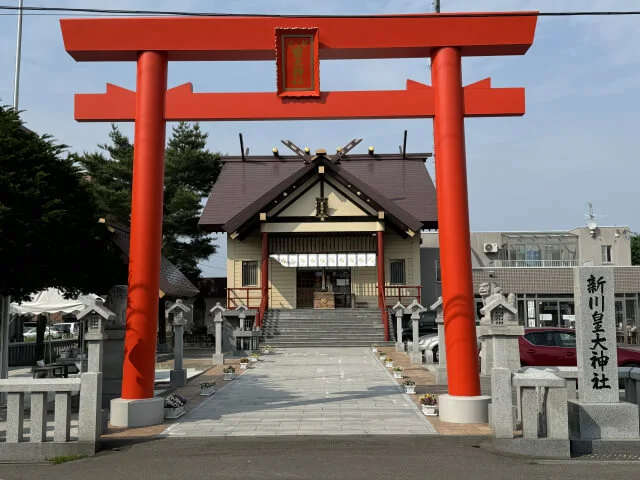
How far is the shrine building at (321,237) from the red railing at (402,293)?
0.05 metres

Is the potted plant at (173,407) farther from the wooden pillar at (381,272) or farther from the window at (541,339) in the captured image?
the wooden pillar at (381,272)

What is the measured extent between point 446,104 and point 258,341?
1608 cm

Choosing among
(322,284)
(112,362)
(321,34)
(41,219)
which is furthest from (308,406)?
(322,284)

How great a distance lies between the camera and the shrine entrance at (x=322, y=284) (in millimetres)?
29359

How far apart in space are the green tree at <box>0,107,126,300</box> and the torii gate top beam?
2106 mm

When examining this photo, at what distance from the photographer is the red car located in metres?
13.9

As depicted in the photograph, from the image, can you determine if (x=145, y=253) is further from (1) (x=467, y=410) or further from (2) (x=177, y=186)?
→ (2) (x=177, y=186)

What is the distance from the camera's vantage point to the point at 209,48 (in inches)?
379

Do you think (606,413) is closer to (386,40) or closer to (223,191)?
(386,40)

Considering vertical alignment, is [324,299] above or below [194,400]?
above

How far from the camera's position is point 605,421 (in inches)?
295

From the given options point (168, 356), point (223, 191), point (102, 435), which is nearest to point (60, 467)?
point (102, 435)

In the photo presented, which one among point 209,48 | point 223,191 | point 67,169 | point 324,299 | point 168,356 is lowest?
point 168,356

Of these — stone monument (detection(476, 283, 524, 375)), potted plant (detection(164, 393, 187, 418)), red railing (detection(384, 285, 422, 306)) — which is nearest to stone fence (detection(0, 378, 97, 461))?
potted plant (detection(164, 393, 187, 418))
